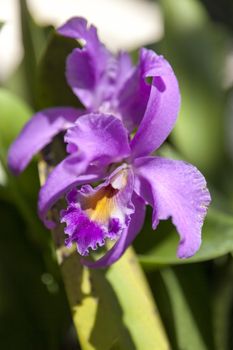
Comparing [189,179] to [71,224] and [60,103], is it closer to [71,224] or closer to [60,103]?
[71,224]

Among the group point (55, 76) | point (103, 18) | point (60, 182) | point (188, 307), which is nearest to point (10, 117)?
point (55, 76)

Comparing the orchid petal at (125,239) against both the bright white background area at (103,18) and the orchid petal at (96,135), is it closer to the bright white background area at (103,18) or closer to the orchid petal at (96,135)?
the orchid petal at (96,135)

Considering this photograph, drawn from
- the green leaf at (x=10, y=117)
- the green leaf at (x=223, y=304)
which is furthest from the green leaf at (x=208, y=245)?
the green leaf at (x=10, y=117)

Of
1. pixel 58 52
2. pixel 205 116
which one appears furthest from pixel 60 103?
pixel 205 116

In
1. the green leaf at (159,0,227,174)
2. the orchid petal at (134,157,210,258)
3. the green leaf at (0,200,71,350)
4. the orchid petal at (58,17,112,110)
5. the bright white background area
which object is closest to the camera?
the orchid petal at (134,157,210,258)

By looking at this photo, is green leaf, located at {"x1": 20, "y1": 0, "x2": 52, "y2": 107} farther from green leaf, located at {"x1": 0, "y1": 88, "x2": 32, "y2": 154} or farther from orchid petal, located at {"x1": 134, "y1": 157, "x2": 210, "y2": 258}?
orchid petal, located at {"x1": 134, "y1": 157, "x2": 210, "y2": 258}

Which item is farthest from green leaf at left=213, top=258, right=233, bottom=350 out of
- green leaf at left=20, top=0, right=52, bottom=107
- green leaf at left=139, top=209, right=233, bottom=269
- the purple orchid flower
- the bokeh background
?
green leaf at left=20, top=0, right=52, bottom=107
